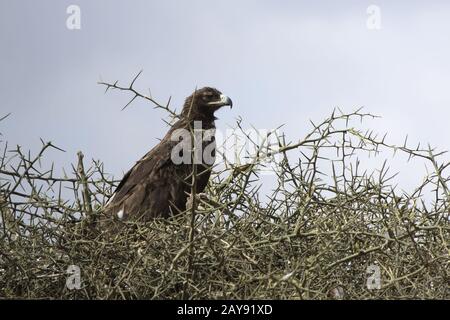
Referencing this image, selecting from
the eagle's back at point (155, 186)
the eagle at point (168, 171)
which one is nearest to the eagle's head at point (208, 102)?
the eagle at point (168, 171)

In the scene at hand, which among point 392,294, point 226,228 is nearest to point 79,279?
point 226,228

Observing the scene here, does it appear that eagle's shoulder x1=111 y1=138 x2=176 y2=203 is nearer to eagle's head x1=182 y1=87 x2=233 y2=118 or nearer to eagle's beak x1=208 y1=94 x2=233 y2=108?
eagle's head x1=182 y1=87 x2=233 y2=118

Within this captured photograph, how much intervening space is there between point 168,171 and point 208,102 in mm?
973

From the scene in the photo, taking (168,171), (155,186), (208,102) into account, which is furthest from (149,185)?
(208,102)

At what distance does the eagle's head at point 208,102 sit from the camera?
9.07m

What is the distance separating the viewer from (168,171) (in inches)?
333

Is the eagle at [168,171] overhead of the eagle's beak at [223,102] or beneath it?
beneath

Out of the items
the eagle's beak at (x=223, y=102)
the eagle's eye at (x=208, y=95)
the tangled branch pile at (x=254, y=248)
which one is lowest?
the tangled branch pile at (x=254, y=248)

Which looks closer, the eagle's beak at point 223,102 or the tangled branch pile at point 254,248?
the tangled branch pile at point 254,248

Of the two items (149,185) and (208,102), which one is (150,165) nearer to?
(149,185)

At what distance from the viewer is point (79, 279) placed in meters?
5.38

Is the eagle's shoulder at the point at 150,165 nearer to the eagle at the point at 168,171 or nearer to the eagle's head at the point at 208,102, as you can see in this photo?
the eagle at the point at 168,171

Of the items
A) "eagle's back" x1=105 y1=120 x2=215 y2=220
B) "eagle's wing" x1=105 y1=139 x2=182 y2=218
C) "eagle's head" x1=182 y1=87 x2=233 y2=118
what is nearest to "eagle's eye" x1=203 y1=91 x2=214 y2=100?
"eagle's head" x1=182 y1=87 x2=233 y2=118
